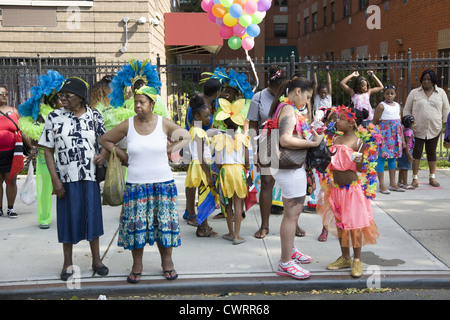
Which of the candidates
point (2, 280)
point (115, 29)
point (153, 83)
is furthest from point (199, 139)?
point (115, 29)

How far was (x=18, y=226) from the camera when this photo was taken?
6465 millimetres

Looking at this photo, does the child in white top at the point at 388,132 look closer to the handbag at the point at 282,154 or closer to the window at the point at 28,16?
the handbag at the point at 282,154

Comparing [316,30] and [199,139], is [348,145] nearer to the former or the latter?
[199,139]

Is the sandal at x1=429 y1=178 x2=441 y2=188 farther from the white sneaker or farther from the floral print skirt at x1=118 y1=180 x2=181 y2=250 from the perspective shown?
the white sneaker

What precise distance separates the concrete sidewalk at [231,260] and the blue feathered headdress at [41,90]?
1.54 metres

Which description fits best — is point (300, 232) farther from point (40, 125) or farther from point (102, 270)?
point (40, 125)

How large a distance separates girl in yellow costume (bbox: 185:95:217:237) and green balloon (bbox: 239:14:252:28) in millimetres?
2623

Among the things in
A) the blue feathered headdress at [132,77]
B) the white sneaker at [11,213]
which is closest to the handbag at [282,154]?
the blue feathered headdress at [132,77]

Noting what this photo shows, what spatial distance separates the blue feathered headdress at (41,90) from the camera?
5.66 metres

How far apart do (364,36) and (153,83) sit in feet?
69.2

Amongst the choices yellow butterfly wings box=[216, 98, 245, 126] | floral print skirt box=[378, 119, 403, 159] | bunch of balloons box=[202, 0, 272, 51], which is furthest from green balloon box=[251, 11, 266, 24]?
yellow butterfly wings box=[216, 98, 245, 126]

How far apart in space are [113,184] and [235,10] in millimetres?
4125

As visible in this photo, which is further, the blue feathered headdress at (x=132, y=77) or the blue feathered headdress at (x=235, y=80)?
the blue feathered headdress at (x=235, y=80)

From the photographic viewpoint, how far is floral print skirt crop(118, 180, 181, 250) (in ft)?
14.4
